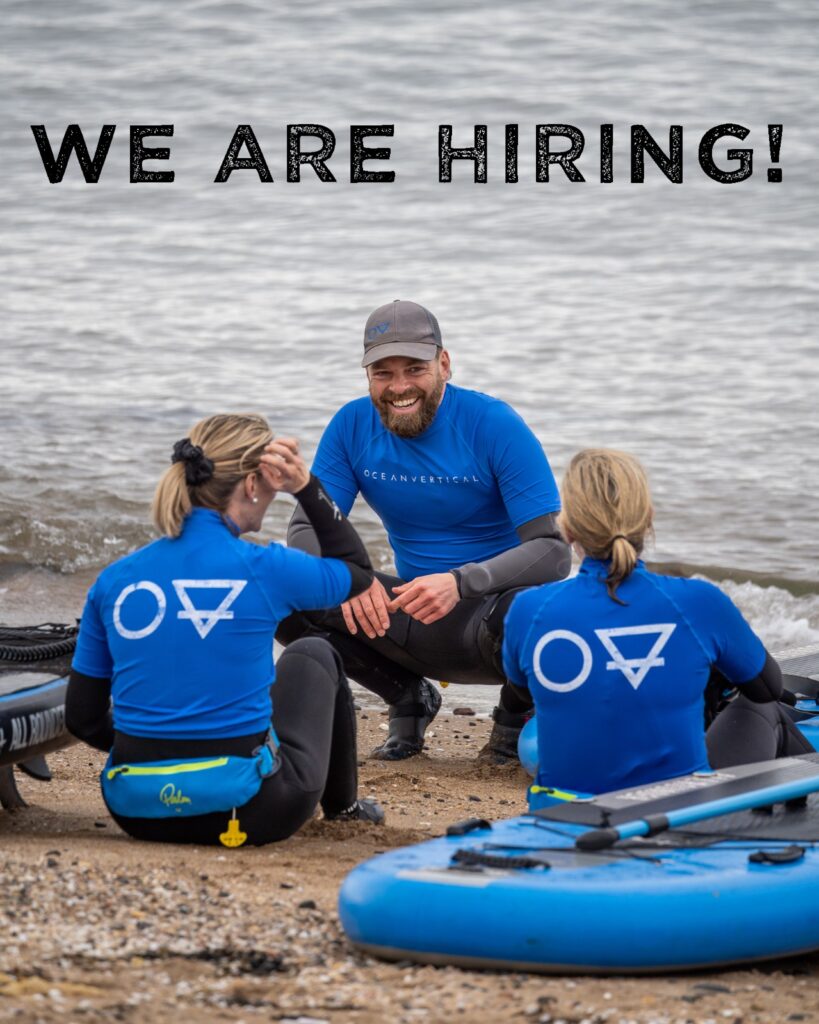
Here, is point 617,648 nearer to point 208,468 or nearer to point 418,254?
point 208,468

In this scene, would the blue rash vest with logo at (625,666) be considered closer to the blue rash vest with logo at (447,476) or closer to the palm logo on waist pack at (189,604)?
the palm logo on waist pack at (189,604)

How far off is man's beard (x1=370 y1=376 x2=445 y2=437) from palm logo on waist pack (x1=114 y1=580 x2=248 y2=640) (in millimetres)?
1997

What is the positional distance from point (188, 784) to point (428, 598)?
1.50 meters

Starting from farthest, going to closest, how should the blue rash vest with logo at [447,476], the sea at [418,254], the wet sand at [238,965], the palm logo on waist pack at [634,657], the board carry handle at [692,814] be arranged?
1. the sea at [418,254]
2. the blue rash vest with logo at [447,476]
3. the palm logo on waist pack at [634,657]
4. the board carry handle at [692,814]
5. the wet sand at [238,965]

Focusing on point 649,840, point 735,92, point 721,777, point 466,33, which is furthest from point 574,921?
point 466,33

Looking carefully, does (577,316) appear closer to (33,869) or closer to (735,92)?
(735,92)

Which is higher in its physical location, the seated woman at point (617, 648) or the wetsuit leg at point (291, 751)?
the seated woman at point (617, 648)

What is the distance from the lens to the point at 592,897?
3.50m

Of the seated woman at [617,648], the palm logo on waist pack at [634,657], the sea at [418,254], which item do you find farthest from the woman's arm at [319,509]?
the sea at [418,254]

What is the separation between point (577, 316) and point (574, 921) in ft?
48.8

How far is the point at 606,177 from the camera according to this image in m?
23.2

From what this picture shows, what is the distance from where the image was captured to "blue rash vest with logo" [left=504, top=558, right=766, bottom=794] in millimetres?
4039

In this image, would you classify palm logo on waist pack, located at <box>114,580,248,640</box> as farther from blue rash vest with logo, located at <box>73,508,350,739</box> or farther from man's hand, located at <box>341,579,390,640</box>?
man's hand, located at <box>341,579,390,640</box>

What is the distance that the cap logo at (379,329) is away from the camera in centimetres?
592
